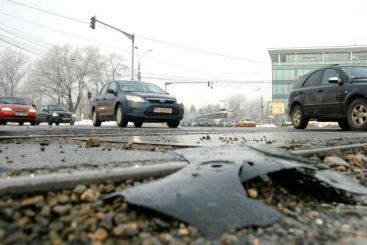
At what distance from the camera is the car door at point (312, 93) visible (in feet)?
34.8

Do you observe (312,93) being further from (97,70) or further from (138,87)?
(97,70)

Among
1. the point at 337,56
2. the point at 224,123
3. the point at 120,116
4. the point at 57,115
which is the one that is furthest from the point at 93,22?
the point at 337,56

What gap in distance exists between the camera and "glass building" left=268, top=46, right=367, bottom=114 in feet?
227

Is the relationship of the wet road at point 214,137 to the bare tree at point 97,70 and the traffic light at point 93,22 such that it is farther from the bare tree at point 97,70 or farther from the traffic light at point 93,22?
the bare tree at point 97,70

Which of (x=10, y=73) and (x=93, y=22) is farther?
(x=10, y=73)

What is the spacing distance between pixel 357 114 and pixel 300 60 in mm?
65021

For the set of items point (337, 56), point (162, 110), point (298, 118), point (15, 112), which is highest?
point (337, 56)

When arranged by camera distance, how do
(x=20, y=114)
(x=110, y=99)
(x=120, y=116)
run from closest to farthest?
1. (x=120, y=116)
2. (x=110, y=99)
3. (x=20, y=114)

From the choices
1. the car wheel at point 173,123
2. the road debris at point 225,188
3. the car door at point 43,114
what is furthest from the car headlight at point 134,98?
the car door at point 43,114

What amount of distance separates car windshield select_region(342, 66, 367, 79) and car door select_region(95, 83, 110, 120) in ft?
24.1

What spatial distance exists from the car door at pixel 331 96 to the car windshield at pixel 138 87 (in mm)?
4782

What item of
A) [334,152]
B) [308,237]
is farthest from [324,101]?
[308,237]

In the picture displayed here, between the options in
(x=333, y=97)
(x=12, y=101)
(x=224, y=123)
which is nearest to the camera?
(x=333, y=97)

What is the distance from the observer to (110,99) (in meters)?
12.1
